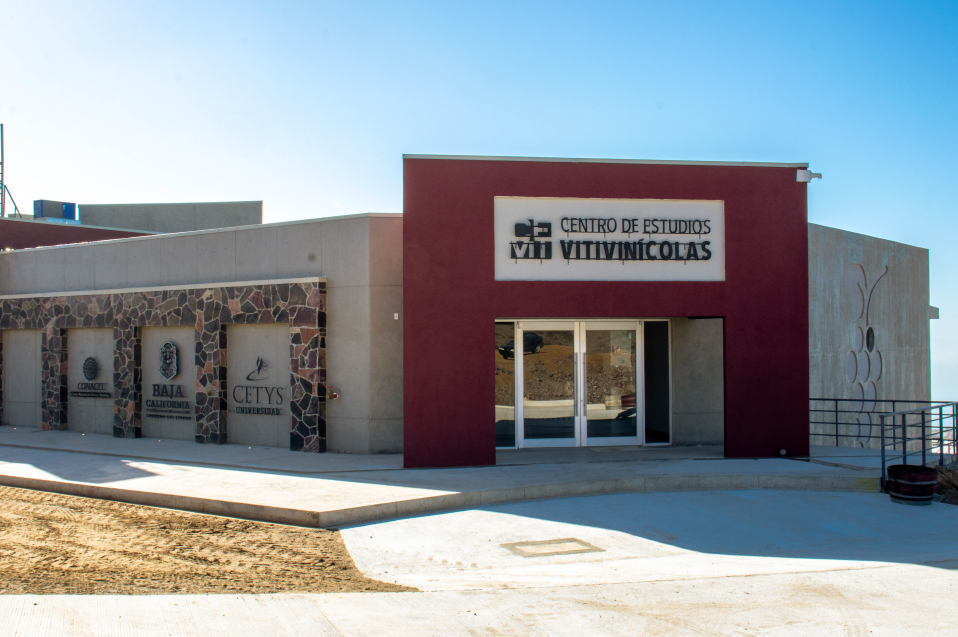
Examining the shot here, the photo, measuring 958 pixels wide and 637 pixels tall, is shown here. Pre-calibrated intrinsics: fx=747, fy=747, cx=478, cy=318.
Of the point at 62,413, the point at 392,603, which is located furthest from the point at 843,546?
the point at 62,413

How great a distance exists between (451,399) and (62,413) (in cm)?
1155

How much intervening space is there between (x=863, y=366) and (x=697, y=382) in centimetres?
800

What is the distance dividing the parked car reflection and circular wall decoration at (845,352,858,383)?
9.72 m

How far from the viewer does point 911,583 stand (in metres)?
6.55

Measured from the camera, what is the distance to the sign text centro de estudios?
41.2 ft

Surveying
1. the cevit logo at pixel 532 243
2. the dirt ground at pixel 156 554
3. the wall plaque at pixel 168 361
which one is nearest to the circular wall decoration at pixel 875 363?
the cevit logo at pixel 532 243

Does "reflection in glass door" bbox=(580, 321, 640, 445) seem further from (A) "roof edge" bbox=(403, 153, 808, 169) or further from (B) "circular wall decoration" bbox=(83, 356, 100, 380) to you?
(B) "circular wall decoration" bbox=(83, 356, 100, 380)

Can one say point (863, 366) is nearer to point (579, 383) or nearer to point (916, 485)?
point (579, 383)

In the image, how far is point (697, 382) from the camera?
1483 centimetres

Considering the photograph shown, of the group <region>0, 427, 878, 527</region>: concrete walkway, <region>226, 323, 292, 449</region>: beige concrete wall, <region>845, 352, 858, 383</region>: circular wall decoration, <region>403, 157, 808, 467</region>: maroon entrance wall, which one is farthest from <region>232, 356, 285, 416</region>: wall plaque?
<region>845, 352, 858, 383</region>: circular wall decoration

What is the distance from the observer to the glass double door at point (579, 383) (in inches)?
558

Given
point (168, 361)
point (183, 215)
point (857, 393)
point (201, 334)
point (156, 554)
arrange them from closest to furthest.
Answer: point (156, 554)
point (201, 334)
point (168, 361)
point (857, 393)
point (183, 215)

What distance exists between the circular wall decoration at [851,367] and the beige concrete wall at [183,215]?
22.3 meters

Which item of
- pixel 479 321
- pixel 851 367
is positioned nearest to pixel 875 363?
pixel 851 367
